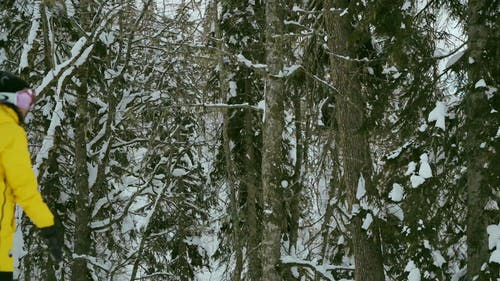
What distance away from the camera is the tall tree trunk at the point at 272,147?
8.80 m

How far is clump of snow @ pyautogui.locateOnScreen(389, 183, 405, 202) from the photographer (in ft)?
25.8

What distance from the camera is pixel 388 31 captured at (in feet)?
26.2

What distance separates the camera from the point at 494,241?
6844mm

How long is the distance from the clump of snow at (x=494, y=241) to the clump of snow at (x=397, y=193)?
3.92ft

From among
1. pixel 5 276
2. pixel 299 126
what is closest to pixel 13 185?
pixel 5 276

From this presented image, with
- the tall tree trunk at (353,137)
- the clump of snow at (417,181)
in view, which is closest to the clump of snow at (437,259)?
the clump of snow at (417,181)

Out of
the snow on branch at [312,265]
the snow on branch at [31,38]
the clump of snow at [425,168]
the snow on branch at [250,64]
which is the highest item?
the snow on branch at [31,38]

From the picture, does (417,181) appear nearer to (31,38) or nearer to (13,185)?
(13,185)

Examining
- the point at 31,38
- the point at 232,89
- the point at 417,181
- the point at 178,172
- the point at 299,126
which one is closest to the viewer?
the point at 417,181

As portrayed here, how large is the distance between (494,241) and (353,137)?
3.40 metres

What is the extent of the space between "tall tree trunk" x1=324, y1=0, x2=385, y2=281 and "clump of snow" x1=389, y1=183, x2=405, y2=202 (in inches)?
62.5

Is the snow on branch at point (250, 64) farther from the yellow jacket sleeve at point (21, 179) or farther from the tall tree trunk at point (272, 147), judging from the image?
the yellow jacket sleeve at point (21, 179)

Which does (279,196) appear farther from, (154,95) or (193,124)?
(193,124)

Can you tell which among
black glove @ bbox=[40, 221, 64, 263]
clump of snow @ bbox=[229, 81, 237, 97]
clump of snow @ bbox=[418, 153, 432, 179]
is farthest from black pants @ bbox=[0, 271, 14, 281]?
clump of snow @ bbox=[229, 81, 237, 97]
